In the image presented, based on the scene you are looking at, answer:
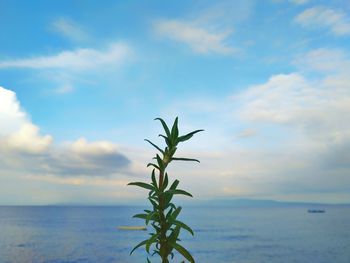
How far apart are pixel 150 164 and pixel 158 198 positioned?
16 cm

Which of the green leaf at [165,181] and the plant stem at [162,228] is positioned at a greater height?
the green leaf at [165,181]

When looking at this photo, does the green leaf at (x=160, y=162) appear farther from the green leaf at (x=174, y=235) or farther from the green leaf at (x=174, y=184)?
the green leaf at (x=174, y=235)

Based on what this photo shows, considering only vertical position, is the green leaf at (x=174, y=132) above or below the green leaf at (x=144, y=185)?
above

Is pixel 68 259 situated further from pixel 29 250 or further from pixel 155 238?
pixel 155 238

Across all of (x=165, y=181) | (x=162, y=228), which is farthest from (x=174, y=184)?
(x=162, y=228)

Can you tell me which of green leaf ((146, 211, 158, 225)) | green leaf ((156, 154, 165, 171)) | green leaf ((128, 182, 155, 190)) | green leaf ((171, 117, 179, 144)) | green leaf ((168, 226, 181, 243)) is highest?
green leaf ((171, 117, 179, 144))

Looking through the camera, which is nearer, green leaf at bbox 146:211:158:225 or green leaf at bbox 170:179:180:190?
green leaf at bbox 146:211:158:225

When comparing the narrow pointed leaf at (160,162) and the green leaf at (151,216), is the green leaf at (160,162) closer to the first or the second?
the narrow pointed leaf at (160,162)

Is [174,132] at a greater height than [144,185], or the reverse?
[174,132]

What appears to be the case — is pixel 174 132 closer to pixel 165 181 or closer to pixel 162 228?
pixel 165 181

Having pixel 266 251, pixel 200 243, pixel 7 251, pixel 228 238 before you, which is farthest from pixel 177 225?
pixel 228 238

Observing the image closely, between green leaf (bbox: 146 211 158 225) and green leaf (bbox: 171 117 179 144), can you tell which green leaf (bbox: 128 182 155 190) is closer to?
green leaf (bbox: 146 211 158 225)

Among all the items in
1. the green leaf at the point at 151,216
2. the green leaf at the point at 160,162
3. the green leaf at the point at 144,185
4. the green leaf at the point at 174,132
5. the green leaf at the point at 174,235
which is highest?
the green leaf at the point at 174,132

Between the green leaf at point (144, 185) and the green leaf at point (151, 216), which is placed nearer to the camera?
the green leaf at point (151, 216)
